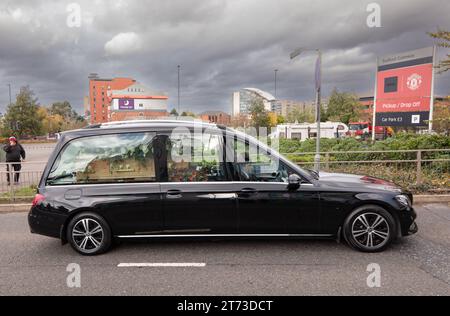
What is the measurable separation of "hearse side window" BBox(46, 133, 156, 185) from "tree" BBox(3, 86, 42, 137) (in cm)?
5176

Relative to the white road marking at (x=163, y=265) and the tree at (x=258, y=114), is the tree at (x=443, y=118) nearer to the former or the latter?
the white road marking at (x=163, y=265)

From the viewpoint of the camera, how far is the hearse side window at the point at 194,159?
412 centimetres

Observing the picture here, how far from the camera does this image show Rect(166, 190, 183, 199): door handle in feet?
13.3

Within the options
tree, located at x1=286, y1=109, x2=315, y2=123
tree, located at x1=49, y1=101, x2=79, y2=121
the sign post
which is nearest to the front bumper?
the sign post

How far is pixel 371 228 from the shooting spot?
4.00 meters

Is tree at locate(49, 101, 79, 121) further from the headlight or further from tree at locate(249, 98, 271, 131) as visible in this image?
the headlight

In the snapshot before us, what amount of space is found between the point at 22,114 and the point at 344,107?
55139 millimetres

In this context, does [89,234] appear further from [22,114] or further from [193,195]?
[22,114]

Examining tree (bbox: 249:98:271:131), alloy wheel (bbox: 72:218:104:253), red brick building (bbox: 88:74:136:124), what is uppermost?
red brick building (bbox: 88:74:136:124)

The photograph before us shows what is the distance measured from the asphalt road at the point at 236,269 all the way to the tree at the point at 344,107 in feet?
178

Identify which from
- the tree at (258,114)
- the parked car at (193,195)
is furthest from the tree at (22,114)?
the parked car at (193,195)
